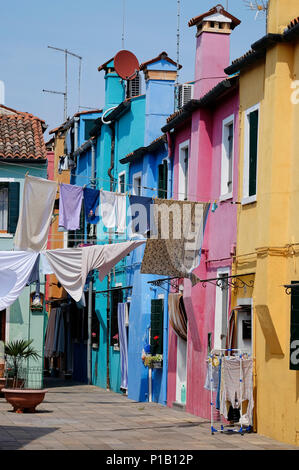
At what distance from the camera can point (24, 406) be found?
66.9 feet

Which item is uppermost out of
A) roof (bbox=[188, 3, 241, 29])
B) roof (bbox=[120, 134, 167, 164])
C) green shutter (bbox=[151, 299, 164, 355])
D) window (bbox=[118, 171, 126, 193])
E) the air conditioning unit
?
roof (bbox=[188, 3, 241, 29])

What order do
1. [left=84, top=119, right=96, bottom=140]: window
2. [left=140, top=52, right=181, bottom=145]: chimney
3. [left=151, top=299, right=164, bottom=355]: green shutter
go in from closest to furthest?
1. [left=151, top=299, right=164, bottom=355]: green shutter
2. [left=140, top=52, right=181, bottom=145]: chimney
3. [left=84, top=119, right=96, bottom=140]: window

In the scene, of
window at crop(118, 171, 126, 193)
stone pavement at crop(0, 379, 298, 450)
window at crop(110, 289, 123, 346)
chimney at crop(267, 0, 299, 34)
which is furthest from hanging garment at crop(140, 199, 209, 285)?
window at crop(110, 289, 123, 346)

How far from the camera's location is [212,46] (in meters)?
21.0

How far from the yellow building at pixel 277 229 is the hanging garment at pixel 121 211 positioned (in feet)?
12.1

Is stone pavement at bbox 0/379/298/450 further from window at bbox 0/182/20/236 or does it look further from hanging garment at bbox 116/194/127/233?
window at bbox 0/182/20/236

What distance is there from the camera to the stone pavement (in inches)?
587

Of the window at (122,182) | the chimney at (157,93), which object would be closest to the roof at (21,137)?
the window at (122,182)

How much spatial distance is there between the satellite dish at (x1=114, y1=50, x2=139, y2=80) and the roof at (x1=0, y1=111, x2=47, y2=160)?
311 cm

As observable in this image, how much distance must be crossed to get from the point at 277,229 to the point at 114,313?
14.3 metres

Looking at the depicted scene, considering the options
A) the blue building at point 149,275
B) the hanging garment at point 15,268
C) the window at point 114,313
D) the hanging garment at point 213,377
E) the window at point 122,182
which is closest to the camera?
the hanging garment at point 213,377

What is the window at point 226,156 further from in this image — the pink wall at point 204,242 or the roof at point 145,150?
the roof at point 145,150

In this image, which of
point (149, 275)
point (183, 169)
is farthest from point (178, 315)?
point (183, 169)

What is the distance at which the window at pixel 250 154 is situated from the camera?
17547 millimetres
